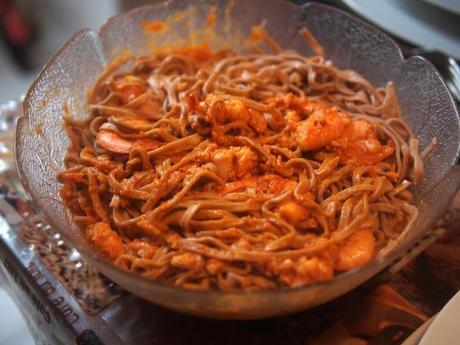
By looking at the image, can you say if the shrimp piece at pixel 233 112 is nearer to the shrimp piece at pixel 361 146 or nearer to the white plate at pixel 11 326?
the shrimp piece at pixel 361 146

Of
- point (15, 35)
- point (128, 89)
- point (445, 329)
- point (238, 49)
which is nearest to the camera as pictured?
point (445, 329)

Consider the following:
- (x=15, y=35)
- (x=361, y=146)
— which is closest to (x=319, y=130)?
(x=361, y=146)

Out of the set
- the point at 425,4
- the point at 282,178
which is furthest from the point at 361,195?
the point at 425,4

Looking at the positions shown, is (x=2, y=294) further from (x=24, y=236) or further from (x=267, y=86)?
(x=267, y=86)

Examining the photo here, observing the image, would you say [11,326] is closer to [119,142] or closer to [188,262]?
[119,142]

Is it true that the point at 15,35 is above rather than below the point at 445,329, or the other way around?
above
